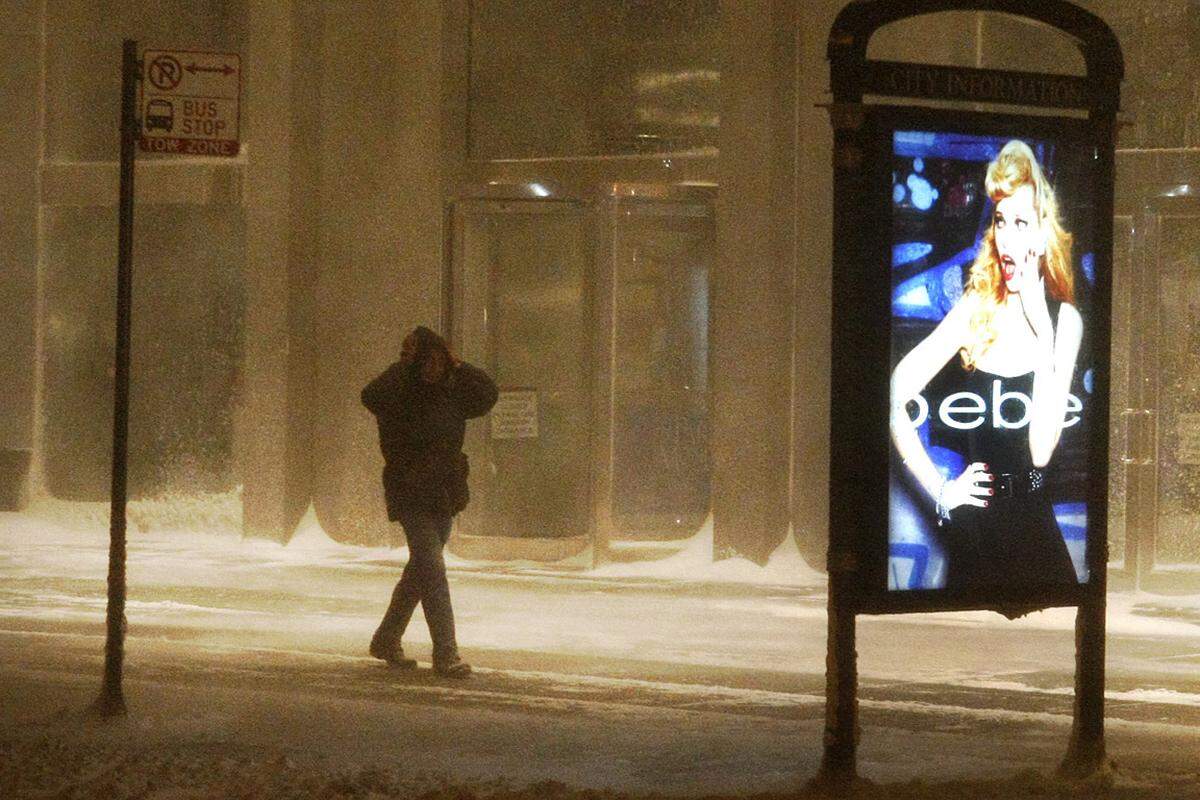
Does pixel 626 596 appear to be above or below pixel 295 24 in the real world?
below

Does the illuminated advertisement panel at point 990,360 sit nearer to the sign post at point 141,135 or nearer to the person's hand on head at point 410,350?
the sign post at point 141,135

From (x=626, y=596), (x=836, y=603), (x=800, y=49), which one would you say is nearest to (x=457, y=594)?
(x=626, y=596)

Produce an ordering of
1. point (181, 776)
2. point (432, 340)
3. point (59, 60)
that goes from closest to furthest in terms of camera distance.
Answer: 1. point (181, 776)
2. point (432, 340)
3. point (59, 60)

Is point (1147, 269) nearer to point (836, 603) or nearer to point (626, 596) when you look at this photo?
point (626, 596)

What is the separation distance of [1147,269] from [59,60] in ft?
32.0

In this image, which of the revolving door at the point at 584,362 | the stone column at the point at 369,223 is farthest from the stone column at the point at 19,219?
the revolving door at the point at 584,362

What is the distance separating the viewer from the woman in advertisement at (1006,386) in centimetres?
702

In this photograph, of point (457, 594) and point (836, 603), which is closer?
point (836, 603)

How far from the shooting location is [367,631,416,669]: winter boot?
10461 millimetres

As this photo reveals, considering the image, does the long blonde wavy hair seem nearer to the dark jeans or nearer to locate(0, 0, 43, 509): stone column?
the dark jeans

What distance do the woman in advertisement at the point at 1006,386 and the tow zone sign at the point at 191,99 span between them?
3368mm

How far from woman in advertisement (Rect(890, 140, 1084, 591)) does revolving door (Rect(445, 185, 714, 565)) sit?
841cm

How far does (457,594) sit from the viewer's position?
1410 cm

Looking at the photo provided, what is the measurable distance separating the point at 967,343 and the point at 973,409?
234mm
